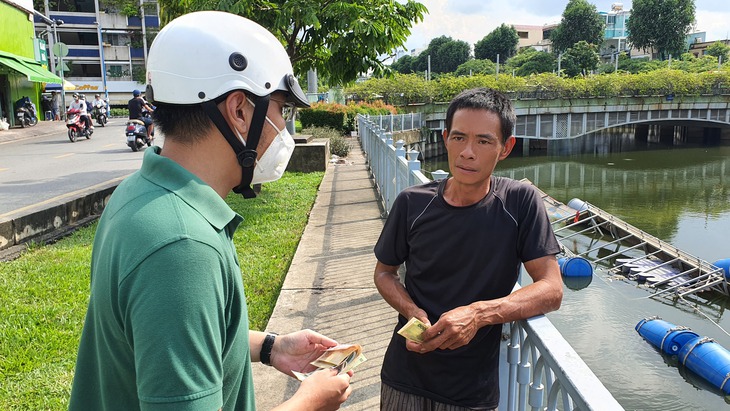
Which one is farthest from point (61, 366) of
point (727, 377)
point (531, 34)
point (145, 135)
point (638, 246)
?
point (531, 34)

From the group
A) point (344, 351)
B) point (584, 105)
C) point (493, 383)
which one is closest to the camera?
point (344, 351)

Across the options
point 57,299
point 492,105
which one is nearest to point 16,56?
point 57,299

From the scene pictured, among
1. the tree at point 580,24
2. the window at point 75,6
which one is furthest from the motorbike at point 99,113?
the tree at point 580,24

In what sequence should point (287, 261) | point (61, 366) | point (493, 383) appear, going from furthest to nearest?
point (287, 261) → point (61, 366) → point (493, 383)

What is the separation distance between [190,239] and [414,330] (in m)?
1.08

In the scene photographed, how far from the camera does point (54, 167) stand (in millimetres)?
11891

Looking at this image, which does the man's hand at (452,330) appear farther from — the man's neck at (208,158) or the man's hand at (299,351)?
the man's neck at (208,158)

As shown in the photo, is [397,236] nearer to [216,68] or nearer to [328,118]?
[216,68]

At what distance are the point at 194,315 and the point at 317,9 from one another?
780 centimetres

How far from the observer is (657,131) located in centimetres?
5466

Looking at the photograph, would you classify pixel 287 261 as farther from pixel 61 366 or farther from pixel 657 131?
pixel 657 131

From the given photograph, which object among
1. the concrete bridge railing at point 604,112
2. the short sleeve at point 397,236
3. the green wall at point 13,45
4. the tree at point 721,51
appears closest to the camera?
the short sleeve at point 397,236

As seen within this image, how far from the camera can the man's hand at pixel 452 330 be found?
194 cm

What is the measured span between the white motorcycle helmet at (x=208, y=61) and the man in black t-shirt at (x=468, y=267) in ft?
3.30
